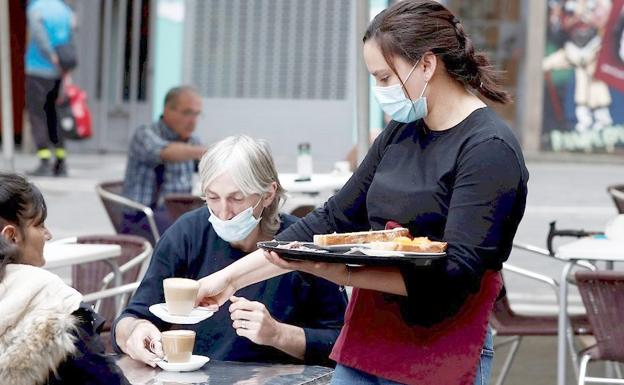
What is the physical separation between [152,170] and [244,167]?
4324 mm

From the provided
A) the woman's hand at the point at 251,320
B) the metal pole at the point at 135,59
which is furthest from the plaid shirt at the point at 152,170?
the metal pole at the point at 135,59

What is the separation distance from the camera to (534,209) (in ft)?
42.3

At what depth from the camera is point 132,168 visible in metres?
8.00

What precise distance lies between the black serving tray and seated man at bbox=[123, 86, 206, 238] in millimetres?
4806

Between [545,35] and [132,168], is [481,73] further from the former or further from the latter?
[545,35]

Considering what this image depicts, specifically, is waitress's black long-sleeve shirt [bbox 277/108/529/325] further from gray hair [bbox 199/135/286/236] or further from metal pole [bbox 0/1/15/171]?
metal pole [bbox 0/1/15/171]

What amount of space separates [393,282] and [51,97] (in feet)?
39.8

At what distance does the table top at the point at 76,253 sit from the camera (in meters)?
5.04

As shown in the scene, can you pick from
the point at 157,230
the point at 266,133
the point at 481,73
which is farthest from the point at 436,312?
the point at 266,133

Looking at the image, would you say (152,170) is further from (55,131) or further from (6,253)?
(55,131)

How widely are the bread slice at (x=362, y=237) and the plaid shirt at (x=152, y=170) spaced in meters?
5.04

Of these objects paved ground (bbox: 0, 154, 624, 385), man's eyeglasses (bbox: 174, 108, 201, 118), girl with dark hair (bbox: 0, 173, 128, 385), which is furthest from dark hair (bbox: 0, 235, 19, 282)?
man's eyeglasses (bbox: 174, 108, 201, 118)

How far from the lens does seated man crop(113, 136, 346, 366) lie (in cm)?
356

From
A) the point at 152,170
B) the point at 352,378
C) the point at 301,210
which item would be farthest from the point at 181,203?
the point at 352,378
